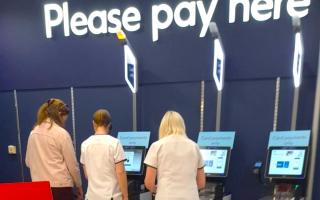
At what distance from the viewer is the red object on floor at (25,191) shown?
179cm

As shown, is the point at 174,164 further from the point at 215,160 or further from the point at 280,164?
the point at 280,164

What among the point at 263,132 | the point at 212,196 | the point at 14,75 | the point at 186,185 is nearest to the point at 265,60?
the point at 263,132

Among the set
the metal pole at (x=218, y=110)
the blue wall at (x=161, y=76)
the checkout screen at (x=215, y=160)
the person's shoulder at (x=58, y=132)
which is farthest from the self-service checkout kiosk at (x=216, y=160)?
the person's shoulder at (x=58, y=132)

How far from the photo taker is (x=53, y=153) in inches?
128

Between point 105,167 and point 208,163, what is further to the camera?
point 208,163

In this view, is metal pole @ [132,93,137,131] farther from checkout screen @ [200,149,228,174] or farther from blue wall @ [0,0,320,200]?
checkout screen @ [200,149,228,174]

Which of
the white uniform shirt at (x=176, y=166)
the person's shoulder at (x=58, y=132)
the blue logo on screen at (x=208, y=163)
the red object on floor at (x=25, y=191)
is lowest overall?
the blue logo on screen at (x=208, y=163)

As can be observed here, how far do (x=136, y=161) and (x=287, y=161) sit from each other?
1544 mm

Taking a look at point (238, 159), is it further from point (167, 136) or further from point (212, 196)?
point (167, 136)

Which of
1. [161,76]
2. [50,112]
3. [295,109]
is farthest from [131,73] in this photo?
[295,109]

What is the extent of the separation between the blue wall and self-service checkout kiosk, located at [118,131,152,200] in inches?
15.3

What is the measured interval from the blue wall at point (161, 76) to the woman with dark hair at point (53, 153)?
4.54 ft

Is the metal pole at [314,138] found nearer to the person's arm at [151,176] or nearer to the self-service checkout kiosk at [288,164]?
the self-service checkout kiosk at [288,164]

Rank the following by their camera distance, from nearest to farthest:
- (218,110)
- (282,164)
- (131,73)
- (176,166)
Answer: (176,166)
(282,164)
(218,110)
(131,73)
